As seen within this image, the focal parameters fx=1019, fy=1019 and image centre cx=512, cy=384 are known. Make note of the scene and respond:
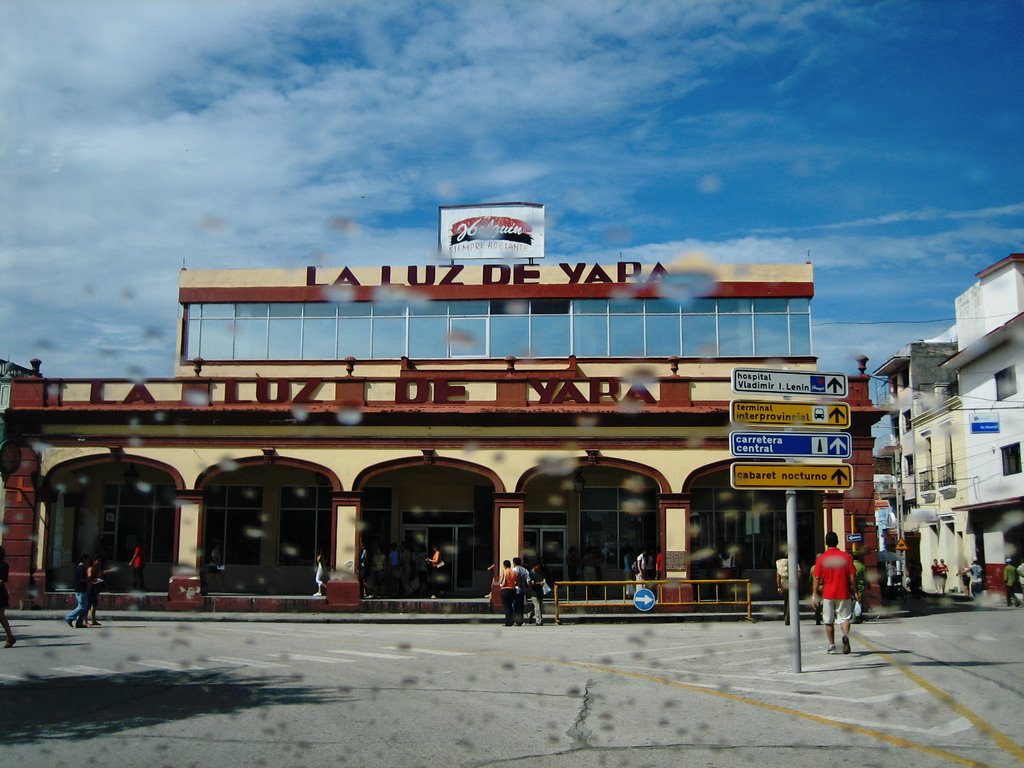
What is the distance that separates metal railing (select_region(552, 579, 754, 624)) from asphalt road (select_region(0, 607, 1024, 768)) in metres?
6.82

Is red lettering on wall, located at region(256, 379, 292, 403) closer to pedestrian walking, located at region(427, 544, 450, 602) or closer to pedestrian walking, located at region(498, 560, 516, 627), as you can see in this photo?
pedestrian walking, located at region(427, 544, 450, 602)

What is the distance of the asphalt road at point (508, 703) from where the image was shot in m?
7.89

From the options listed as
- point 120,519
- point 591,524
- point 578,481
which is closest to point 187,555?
point 120,519

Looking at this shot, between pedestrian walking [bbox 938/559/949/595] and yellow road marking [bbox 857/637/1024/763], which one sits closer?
yellow road marking [bbox 857/637/1024/763]

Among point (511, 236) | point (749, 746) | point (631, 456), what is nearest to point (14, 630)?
point (631, 456)

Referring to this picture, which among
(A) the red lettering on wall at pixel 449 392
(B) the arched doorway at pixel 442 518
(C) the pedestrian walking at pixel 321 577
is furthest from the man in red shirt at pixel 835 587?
(B) the arched doorway at pixel 442 518

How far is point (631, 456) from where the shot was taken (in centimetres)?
2655

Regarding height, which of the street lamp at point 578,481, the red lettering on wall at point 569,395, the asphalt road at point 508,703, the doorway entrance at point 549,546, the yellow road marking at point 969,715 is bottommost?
the asphalt road at point 508,703

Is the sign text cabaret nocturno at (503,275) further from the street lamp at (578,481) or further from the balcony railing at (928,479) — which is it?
the balcony railing at (928,479)

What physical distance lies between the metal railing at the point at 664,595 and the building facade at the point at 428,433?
2.26 ft

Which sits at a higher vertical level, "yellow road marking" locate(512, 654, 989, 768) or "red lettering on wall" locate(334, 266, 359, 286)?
"red lettering on wall" locate(334, 266, 359, 286)

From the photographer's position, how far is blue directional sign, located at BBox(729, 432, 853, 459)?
1278 cm

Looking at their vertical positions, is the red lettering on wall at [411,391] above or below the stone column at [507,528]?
above

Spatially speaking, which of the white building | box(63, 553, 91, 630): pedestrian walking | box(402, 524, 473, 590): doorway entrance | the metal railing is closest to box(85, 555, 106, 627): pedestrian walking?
box(63, 553, 91, 630): pedestrian walking
